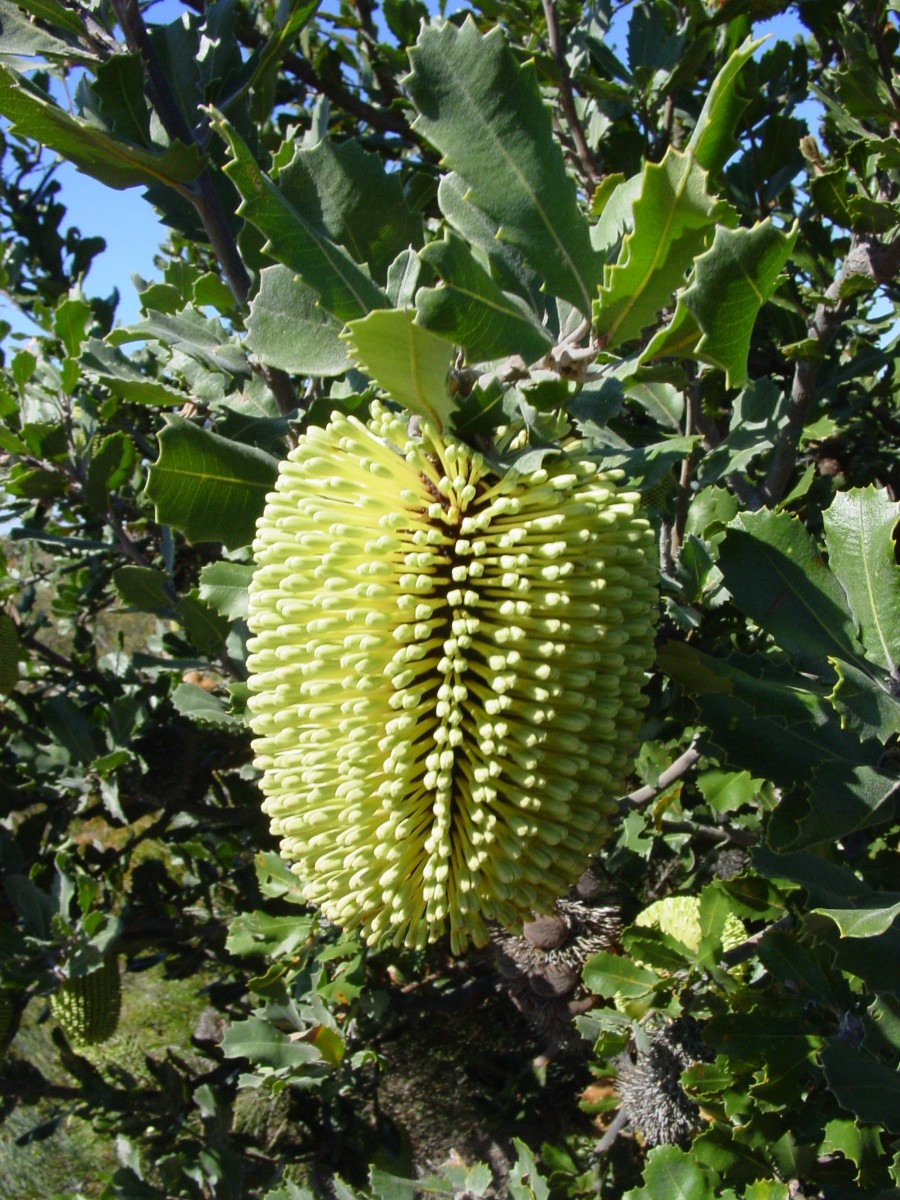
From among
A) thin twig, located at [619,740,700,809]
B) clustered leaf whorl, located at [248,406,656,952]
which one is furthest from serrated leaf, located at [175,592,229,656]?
thin twig, located at [619,740,700,809]

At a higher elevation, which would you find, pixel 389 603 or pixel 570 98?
pixel 570 98

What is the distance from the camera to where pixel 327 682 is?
40.6 inches

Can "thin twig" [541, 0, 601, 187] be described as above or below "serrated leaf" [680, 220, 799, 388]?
above

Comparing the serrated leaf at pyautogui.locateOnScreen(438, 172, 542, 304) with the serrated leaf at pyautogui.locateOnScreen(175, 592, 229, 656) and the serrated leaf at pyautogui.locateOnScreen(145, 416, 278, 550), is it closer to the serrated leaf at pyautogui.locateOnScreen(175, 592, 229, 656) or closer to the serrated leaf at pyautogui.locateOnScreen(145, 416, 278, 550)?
the serrated leaf at pyautogui.locateOnScreen(145, 416, 278, 550)

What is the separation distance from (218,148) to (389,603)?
87 cm

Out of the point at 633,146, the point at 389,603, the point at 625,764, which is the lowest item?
the point at 625,764

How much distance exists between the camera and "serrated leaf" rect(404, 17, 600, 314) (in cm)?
89

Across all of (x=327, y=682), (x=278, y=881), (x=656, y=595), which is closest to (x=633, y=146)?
(x=656, y=595)

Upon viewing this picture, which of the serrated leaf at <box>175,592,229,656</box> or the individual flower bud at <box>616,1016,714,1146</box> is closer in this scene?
the serrated leaf at <box>175,592,229,656</box>

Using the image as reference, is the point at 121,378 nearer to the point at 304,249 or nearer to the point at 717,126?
the point at 304,249

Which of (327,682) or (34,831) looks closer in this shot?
(327,682)

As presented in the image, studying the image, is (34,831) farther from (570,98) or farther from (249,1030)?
(570,98)

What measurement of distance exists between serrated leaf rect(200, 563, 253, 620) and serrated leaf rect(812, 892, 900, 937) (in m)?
0.93

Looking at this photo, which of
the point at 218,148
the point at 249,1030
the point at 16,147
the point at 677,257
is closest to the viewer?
the point at 677,257
